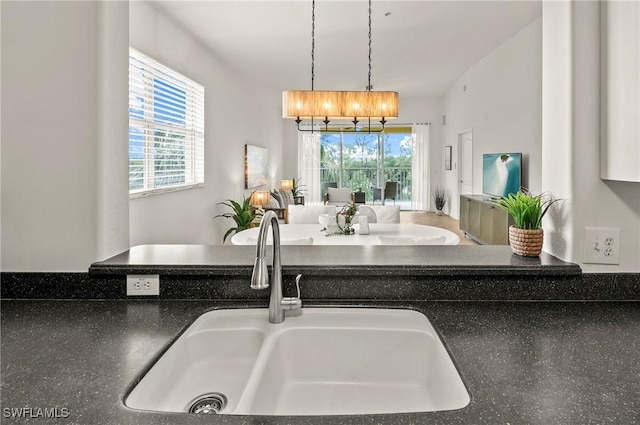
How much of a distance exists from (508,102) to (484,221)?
1.70m

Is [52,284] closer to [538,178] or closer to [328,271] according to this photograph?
[328,271]

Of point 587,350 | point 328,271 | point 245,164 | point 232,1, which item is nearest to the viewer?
point 587,350

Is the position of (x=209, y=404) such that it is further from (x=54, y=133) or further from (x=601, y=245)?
(x=601, y=245)

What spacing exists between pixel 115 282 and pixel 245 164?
584cm

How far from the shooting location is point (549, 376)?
0.81 meters

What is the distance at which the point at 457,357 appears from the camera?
34.9 inches

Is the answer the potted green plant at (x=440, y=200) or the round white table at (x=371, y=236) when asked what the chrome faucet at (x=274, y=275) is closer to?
the round white table at (x=371, y=236)

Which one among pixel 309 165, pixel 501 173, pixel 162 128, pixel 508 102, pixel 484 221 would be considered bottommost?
pixel 484 221

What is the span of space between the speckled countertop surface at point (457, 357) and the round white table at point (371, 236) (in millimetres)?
1718

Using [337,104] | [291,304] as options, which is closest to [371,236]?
[337,104]

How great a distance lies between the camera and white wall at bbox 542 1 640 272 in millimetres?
1226

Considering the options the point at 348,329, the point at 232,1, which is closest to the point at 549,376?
the point at 348,329

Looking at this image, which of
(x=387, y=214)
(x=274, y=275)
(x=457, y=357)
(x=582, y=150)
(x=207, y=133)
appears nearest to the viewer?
(x=457, y=357)

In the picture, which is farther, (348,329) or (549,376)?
(348,329)
